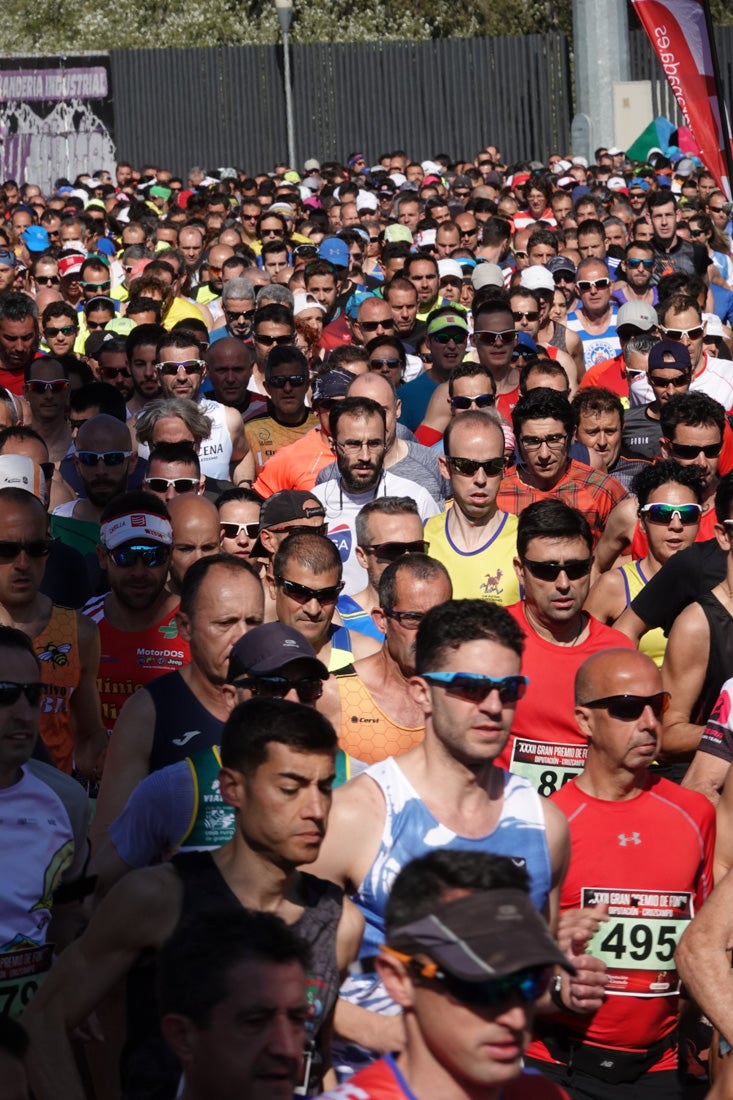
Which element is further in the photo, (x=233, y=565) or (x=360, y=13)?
(x=360, y=13)

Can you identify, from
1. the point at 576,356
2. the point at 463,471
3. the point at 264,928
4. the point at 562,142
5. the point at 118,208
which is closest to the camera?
the point at 264,928

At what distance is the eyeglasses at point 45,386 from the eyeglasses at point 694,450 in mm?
3851

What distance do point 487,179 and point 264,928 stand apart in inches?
808

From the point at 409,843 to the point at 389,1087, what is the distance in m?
1.29

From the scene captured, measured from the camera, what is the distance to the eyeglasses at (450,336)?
33.8 feet

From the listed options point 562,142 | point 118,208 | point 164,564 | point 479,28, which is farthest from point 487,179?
point 479,28

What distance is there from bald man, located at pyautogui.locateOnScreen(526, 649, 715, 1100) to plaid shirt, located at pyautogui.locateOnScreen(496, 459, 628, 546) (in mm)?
2985

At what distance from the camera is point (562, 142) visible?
3638cm

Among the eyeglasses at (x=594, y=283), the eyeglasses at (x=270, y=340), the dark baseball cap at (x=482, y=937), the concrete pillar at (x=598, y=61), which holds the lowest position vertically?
the dark baseball cap at (x=482, y=937)

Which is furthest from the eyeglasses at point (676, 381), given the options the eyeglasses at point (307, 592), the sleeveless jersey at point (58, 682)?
the sleeveless jersey at point (58, 682)

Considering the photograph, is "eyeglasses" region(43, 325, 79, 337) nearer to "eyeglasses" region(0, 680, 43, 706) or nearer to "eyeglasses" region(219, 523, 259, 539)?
"eyeglasses" region(219, 523, 259, 539)

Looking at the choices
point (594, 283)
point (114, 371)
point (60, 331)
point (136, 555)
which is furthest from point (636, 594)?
point (60, 331)

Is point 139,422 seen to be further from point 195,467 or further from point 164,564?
point 164,564

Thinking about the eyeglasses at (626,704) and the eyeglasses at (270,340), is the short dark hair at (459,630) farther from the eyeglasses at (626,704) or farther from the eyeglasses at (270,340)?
the eyeglasses at (270,340)
